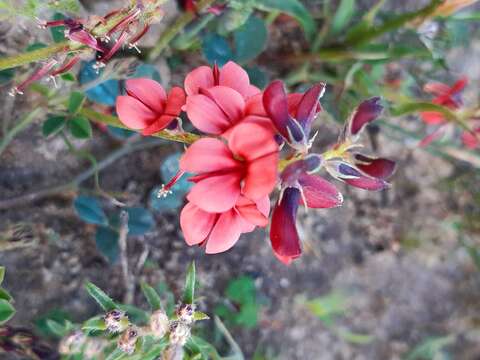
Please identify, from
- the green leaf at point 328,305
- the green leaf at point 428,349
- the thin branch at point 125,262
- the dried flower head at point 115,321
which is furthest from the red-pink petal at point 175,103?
the green leaf at point 428,349

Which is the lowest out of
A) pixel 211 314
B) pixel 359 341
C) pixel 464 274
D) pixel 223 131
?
pixel 464 274

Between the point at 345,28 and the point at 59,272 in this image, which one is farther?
the point at 345,28

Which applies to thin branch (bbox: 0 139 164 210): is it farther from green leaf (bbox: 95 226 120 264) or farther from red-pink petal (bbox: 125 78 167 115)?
red-pink petal (bbox: 125 78 167 115)

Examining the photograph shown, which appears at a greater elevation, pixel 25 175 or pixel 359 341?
pixel 25 175

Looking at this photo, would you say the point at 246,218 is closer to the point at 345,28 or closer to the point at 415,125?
the point at 345,28

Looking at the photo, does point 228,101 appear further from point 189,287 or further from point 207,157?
point 189,287

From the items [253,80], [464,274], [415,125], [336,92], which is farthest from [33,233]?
[464,274]
